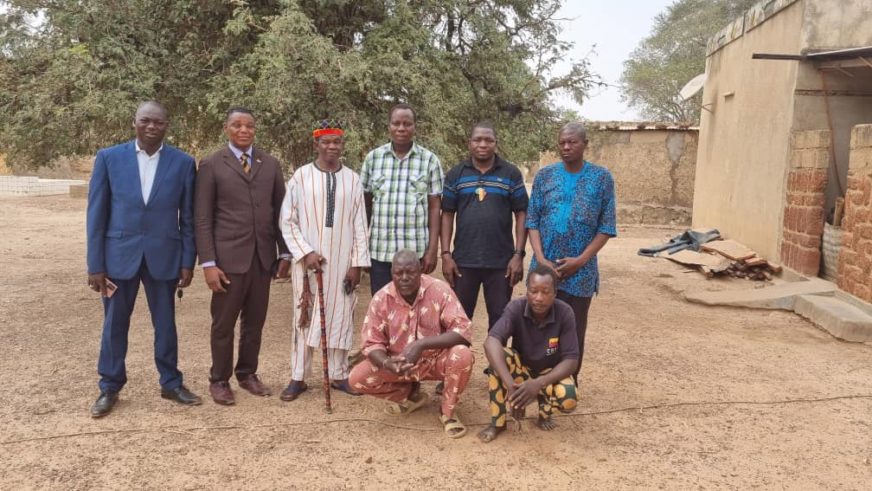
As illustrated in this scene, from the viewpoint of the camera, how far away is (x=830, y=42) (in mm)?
8328

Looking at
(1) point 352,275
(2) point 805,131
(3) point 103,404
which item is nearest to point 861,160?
(2) point 805,131

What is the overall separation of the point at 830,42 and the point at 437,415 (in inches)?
280

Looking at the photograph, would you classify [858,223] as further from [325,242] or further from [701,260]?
[325,242]

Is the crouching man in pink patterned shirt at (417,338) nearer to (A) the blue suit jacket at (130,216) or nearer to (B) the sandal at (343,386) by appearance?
(B) the sandal at (343,386)

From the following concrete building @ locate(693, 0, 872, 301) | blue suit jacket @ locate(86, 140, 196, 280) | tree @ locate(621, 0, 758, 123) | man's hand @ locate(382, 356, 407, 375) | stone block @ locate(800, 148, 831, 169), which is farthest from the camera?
tree @ locate(621, 0, 758, 123)

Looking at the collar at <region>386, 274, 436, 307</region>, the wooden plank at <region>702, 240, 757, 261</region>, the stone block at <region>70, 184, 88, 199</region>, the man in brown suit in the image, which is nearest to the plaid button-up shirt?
the collar at <region>386, 274, 436, 307</region>

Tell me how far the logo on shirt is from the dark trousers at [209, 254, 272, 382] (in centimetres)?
179

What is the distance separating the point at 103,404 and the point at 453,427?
206cm

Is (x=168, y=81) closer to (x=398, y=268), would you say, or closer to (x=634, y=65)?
(x=398, y=268)

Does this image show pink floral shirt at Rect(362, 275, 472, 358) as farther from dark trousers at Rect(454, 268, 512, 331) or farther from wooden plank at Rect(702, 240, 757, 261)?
wooden plank at Rect(702, 240, 757, 261)

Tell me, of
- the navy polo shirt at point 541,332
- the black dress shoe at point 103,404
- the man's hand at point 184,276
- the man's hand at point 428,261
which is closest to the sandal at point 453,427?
the navy polo shirt at point 541,332

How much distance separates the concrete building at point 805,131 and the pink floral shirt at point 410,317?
488 cm

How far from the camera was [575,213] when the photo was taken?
415cm

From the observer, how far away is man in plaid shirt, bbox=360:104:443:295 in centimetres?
439
